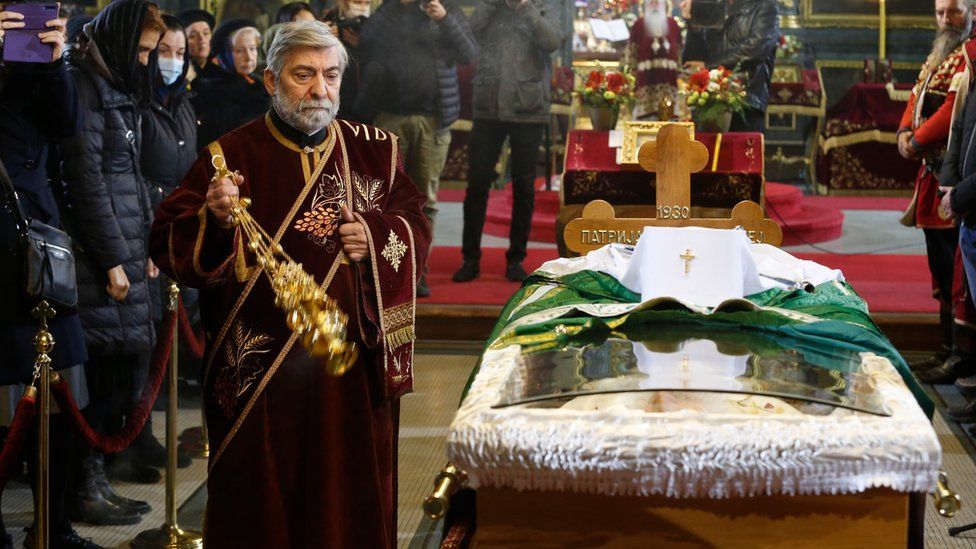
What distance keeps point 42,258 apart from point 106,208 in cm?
62

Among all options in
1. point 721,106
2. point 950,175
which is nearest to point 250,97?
point 721,106

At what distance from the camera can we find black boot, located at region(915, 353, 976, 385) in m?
6.12

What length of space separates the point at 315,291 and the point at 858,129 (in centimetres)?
886

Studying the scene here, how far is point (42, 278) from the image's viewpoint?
12.3 feet

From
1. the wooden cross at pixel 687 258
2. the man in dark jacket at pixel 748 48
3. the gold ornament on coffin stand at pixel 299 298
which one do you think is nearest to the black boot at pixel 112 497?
the gold ornament on coffin stand at pixel 299 298

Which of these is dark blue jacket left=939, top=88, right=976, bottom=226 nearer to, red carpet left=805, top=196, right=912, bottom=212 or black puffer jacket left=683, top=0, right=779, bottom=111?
black puffer jacket left=683, top=0, right=779, bottom=111

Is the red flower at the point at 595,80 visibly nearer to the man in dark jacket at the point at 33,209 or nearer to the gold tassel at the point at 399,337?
the man in dark jacket at the point at 33,209

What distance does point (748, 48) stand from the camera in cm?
912

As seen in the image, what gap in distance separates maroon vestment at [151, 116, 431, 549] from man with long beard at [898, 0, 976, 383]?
353 cm

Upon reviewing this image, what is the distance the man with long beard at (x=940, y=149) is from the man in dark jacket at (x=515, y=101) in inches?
87.5

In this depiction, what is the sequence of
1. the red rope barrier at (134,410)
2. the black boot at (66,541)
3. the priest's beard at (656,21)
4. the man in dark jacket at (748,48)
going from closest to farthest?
the red rope barrier at (134,410)
the black boot at (66,541)
the man in dark jacket at (748,48)
the priest's beard at (656,21)

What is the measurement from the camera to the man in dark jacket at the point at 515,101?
25.2 feet

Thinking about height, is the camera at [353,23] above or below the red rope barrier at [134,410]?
above

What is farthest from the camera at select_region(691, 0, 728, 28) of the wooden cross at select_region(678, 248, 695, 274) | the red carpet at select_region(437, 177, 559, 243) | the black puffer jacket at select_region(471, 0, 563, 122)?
the wooden cross at select_region(678, 248, 695, 274)
